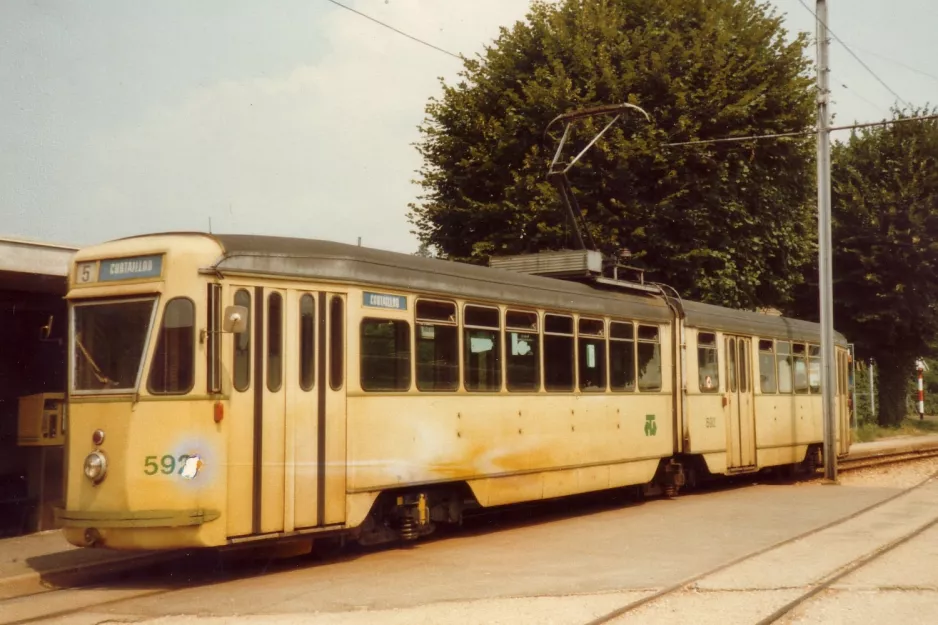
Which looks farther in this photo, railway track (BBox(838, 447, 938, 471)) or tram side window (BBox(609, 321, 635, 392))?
railway track (BBox(838, 447, 938, 471))

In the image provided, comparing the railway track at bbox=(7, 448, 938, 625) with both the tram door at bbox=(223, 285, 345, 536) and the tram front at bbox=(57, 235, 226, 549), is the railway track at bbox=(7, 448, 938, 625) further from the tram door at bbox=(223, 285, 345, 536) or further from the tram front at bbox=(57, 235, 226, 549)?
the tram door at bbox=(223, 285, 345, 536)

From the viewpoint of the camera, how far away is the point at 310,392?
10.0 metres

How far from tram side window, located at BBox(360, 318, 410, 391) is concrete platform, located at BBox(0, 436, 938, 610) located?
171cm

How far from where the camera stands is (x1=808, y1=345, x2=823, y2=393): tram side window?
2150 centimetres

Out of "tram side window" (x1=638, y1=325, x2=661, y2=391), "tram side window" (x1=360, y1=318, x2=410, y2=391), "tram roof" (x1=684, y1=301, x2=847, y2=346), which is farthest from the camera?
"tram roof" (x1=684, y1=301, x2=847, y2=346)

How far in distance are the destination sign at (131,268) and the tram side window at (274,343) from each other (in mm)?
1005

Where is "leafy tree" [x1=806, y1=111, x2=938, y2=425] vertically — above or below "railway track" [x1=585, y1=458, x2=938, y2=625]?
above

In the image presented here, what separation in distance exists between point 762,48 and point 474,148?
718 cm

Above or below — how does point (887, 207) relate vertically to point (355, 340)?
above

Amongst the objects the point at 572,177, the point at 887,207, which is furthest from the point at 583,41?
the point at 887,207

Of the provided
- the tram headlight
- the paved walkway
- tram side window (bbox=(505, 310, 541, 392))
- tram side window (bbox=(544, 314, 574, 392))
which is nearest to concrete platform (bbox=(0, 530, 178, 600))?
the tram headlight

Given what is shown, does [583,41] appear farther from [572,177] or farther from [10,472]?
[10,472]

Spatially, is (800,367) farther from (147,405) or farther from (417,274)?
(147,405)

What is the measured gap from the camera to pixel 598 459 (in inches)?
568
